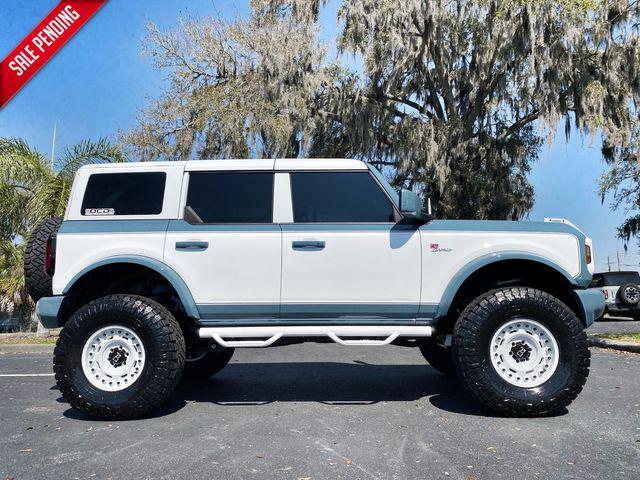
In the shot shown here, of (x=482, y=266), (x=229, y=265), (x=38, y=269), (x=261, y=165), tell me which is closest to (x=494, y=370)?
(x=482, y=266)

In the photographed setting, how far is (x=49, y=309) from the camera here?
484 cm

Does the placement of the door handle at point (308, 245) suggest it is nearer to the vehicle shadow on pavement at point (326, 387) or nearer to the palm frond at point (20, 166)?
the vehicle shadow on pavement at point (326, 387)

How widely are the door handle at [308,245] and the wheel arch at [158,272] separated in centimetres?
104

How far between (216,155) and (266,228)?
15063 millimetres

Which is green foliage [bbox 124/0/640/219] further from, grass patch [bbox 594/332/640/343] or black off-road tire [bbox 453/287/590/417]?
black off-road tire [bbox 453/287/590/417]

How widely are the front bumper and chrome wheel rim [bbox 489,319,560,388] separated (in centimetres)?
380

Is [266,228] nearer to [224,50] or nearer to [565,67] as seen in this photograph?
[565,67]

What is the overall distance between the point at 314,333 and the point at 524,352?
72.2 inches

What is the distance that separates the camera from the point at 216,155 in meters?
19.4

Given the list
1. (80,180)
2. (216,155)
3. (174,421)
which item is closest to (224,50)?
(216,155)

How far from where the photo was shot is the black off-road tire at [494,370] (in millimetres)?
4602

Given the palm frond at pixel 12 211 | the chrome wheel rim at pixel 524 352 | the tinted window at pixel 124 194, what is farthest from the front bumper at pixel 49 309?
the palm frond at pixel 12 211

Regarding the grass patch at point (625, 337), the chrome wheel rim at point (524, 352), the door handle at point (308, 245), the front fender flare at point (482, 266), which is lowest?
the grass patch at point (625, 337)

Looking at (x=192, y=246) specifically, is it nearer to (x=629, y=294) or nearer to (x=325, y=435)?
(x=325, y=435)
